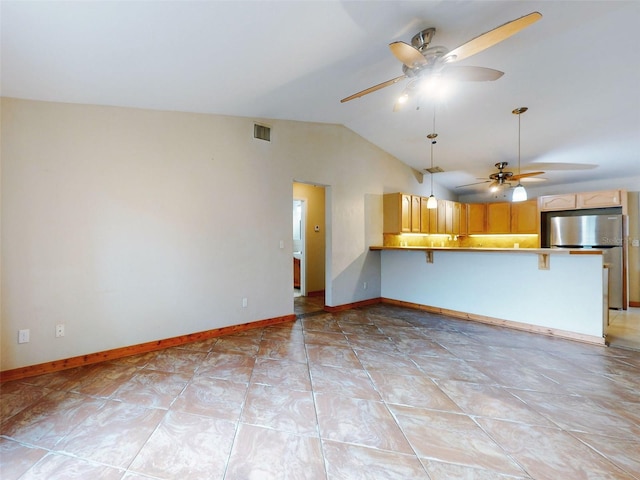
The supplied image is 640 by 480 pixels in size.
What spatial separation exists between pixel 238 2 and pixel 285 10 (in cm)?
32

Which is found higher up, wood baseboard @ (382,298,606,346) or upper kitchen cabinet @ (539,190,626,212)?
upper kitchen cabinet @ (539,190,626,212)

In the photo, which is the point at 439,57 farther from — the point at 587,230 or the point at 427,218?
the point at 587,230

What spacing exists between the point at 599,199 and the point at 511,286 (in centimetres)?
322

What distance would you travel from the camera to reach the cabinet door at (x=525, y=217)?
616 centimetres

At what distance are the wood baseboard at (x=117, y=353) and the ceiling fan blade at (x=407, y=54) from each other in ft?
11.1

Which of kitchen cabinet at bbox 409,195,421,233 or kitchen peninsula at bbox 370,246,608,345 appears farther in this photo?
kitchen cabinet at bbox 409,195,421,233

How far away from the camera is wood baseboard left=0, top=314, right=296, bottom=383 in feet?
8.16

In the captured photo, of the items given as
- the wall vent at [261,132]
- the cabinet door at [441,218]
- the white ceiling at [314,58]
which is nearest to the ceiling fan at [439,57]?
the white ceiling at [314,58]

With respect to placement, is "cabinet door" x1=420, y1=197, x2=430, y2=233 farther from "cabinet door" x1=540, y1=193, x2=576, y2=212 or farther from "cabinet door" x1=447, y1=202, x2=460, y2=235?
"cabinet door" x1=540, y1=193, x2=576, y2=212

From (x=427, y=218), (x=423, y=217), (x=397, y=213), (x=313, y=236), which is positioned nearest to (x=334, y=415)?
(x=397, y=213)

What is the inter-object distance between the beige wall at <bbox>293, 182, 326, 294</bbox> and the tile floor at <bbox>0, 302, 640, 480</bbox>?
3011 mm

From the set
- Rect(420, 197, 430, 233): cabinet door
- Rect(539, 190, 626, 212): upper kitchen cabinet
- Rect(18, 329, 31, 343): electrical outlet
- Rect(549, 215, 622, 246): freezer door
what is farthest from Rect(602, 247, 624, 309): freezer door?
Rect(18, 329, 31, 343): electrical outlet

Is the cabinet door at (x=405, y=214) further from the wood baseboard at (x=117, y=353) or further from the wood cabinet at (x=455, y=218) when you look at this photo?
the wood baseboard at (x=117, y=353)

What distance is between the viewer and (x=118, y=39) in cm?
205
